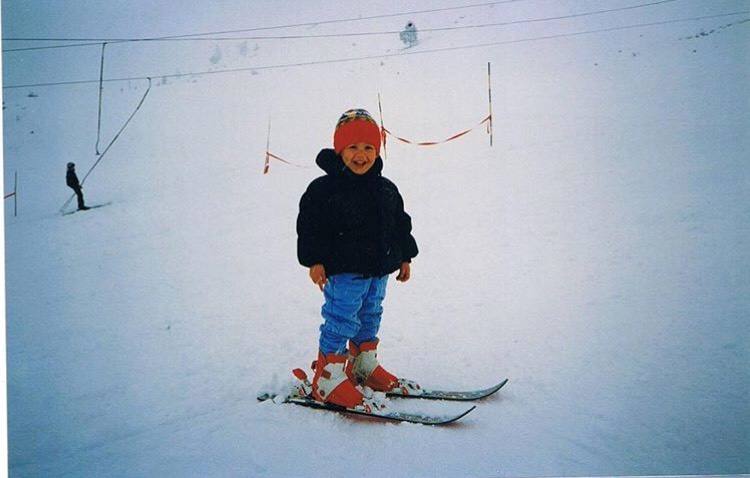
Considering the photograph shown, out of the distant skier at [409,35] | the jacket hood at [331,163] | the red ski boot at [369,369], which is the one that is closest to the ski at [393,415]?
the red ski boot at [369,369]

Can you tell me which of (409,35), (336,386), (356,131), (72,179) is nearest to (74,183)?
(72,179)

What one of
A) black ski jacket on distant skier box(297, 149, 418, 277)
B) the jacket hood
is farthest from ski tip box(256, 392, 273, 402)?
the jacket hood

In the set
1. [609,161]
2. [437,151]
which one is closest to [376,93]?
[437,151]

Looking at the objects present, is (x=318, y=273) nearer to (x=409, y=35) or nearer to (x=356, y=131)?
(x=356, y=131)

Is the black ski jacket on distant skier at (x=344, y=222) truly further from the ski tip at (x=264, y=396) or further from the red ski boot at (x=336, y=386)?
the ski tip at (x=264, y=396)

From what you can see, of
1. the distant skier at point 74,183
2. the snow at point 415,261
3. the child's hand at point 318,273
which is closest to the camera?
the child's hand at point 318,273

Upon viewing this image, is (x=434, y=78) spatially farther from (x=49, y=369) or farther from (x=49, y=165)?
(x=49, y=369)
